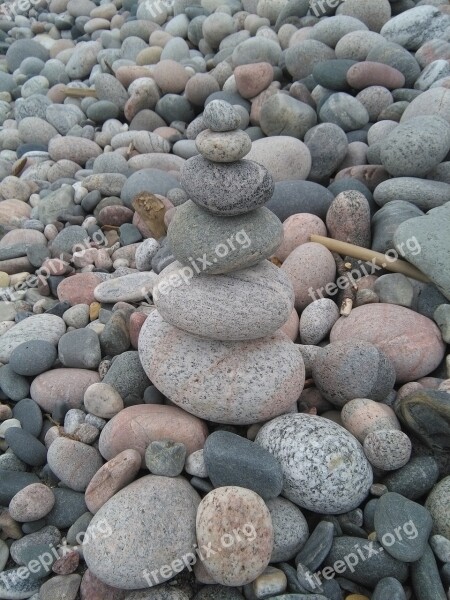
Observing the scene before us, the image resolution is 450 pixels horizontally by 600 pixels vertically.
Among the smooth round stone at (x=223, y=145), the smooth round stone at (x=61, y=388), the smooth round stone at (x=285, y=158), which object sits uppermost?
the smooth round stone at (x=223, y=145)

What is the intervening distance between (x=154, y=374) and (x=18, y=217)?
3438mm

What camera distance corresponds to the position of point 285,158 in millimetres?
5113

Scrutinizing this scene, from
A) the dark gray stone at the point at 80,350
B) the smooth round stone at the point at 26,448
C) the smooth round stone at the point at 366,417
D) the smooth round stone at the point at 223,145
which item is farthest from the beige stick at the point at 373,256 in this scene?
the smooth round stone at the point at 26,448

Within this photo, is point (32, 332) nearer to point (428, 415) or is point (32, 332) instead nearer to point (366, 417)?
point (366, 417)

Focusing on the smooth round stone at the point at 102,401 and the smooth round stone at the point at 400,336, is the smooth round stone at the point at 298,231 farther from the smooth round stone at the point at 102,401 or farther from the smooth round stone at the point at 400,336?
Result: the smooth round stone at the point at 102,401

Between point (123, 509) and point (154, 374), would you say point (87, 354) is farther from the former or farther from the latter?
point (123, 509)

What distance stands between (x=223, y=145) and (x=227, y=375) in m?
1.22

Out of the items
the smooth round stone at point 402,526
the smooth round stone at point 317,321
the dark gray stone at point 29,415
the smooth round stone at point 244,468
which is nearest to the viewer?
the smooth round stone at point 402,526

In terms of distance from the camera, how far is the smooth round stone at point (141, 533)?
7.81ft

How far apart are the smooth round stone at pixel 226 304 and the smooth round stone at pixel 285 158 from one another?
2.51 meters

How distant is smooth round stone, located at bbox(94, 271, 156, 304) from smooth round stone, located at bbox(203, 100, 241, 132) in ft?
5.80

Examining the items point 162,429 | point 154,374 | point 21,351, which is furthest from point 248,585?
point 21,351

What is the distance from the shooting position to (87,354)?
354cm

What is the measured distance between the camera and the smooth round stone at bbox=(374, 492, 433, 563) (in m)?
2.43
